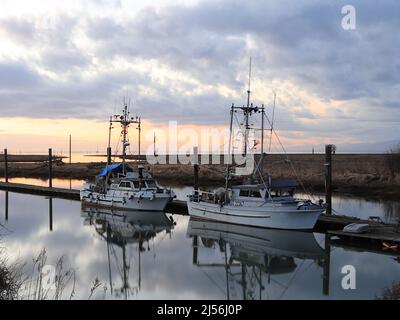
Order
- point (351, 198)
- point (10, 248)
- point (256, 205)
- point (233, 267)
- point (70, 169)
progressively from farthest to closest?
point (70, 169)
point (351, 198)
point (256, 205)
point (10, 248)
point (233, 267)

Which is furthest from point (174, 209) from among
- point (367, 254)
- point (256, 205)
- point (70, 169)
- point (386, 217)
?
point (70, 169)

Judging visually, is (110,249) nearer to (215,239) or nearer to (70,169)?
(215,239)

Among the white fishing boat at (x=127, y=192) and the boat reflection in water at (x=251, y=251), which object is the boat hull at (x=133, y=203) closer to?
the white fishing boat at (x=127, y=192)

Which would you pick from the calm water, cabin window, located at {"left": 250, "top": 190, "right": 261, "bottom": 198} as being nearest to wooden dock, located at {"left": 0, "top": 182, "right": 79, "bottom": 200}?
the calm water

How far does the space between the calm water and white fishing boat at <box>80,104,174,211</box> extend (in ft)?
8.31

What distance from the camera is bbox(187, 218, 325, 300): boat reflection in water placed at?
18.4 meters

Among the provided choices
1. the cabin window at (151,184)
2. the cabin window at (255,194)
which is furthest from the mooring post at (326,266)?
the cabin window at (151,184)

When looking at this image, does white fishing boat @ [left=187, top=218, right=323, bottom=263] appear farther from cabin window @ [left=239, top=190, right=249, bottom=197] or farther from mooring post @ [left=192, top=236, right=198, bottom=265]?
cabin window @ [left=239, top=190, right=249, bottom=197]

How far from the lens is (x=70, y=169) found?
8369cm

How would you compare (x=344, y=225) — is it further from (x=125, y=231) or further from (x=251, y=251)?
(x=125, y=231)

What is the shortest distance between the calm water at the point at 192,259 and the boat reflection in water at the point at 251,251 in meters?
0.04

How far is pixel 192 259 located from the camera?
21.9m

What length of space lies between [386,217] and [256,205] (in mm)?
9862

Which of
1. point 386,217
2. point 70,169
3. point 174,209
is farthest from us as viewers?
point 70,169
